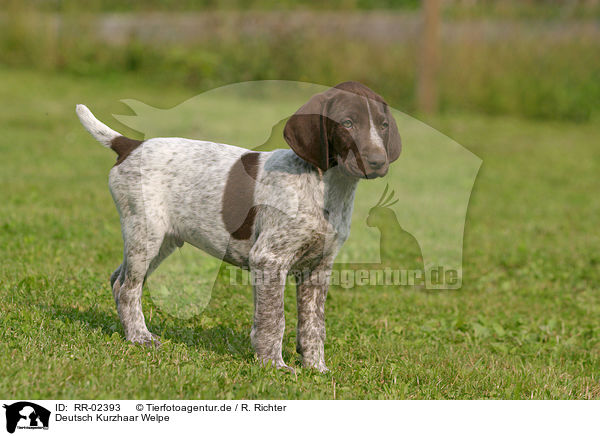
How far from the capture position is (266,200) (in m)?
4.46

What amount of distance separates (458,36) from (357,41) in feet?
7.96

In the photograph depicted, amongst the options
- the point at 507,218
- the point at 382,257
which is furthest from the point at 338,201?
the point at 507,218

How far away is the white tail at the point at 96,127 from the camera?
4945mm

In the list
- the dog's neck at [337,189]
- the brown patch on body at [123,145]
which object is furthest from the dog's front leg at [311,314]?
the brown patch on body at [123,145]

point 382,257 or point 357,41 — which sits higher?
point 357,41

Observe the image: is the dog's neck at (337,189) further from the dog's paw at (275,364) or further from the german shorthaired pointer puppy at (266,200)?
the dog's paw at (275,364)

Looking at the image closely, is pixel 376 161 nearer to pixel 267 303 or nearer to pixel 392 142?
pixel 392 142

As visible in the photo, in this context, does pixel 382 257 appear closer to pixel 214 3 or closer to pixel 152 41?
pixel 152 41

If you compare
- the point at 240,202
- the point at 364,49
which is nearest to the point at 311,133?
the point at 240,202

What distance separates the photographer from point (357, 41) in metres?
18.1

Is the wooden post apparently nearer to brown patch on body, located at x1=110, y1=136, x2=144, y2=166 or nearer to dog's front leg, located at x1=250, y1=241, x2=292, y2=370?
brown patch on body, located at x1=110, y1=136, x2=144, y2=166

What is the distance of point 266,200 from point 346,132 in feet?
2.18
